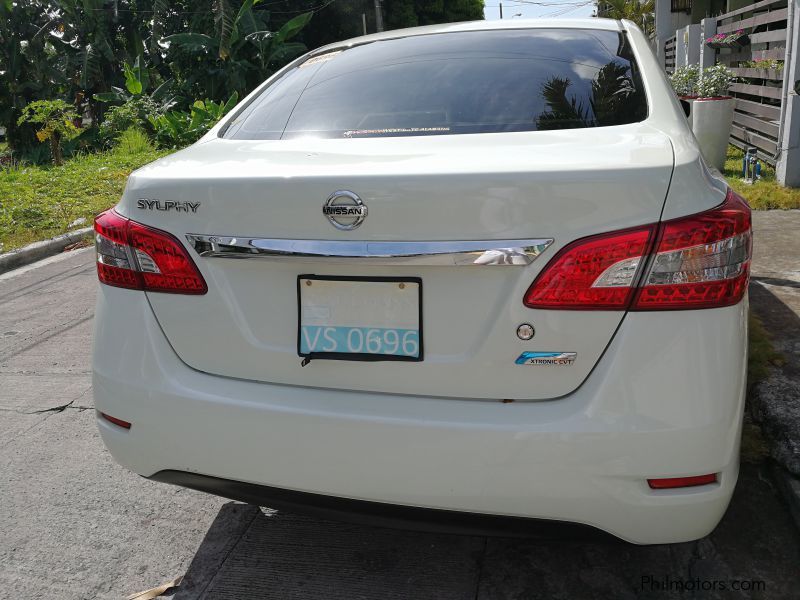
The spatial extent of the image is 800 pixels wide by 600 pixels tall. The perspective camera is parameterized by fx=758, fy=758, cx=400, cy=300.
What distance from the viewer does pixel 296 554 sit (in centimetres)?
242

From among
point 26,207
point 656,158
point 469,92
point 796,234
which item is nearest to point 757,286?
point 796,234

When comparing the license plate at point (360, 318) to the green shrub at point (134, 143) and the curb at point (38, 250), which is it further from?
the green shrub at point (134, 143)

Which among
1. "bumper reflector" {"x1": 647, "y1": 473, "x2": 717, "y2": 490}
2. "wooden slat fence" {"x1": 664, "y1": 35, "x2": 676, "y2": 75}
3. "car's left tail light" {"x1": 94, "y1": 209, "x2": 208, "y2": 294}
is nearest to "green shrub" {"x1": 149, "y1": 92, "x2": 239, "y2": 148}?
"wooden slat fence" {"x1": 664, "y1": 35, "x2": 676, "y2": 75}

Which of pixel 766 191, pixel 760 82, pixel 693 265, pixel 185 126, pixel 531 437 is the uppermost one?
pixel 693 265

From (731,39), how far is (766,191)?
11.8 ft

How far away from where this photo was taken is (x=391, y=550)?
242 cm

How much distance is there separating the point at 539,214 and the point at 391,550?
128 centimetres

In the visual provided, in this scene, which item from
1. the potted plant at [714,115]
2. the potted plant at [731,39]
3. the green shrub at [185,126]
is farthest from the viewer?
the green shrub at [185,126]

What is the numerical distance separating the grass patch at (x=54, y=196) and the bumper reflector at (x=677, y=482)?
21.4 feet

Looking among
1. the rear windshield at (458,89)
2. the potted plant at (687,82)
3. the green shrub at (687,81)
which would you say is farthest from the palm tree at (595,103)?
the green shrub at (687,81)

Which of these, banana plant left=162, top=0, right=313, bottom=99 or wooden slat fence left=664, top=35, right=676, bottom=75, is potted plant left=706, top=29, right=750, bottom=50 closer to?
wooden slat fence left=664, top=35, right=676, bottom=75

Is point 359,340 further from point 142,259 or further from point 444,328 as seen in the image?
point 142,259

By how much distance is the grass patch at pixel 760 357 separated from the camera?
3.17 metres

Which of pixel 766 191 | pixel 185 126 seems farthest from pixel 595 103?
pixel 185 126
